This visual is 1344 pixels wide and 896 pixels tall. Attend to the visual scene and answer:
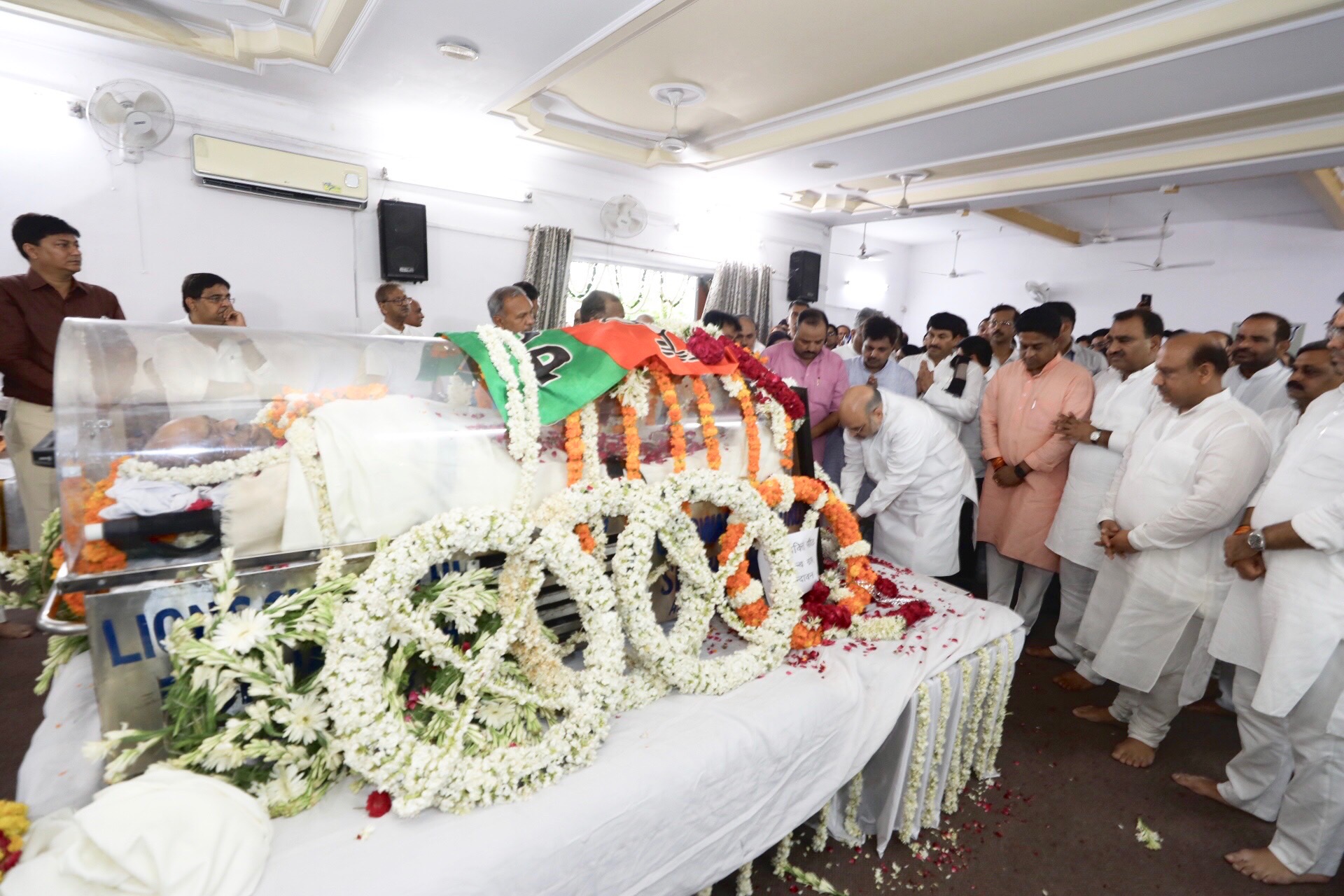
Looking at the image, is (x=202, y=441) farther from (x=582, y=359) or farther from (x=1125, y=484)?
(x=1125, y=484)

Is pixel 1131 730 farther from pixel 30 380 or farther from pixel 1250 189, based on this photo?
pixel 1250 189

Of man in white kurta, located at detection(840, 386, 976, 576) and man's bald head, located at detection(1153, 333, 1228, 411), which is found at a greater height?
man's bald head, located at detection(1153, 333, 1228, 411)

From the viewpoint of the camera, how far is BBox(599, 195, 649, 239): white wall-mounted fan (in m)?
6.78

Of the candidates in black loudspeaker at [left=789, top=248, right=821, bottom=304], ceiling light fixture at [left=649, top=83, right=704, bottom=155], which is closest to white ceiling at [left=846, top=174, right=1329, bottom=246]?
black loudspeaker at [left=789, top=248, right=821, bottom=304]

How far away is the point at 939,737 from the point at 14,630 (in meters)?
4.66

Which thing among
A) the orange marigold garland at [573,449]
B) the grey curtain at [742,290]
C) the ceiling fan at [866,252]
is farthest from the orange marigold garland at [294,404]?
the ceiling fan at [866,252]

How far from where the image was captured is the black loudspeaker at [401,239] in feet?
18.5

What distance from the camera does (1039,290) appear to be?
403 inches

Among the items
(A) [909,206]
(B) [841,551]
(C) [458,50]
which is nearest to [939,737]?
(B) [841,551]

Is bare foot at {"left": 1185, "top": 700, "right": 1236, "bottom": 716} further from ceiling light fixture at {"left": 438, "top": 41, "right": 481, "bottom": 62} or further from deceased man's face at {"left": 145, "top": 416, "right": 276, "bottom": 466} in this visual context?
ceiling light fixture at {"left": 438, "top": 41, "right": 481, "bottom": 62}

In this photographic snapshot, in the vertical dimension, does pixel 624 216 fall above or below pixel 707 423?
above

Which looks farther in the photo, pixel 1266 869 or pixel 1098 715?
pixel 1098 715

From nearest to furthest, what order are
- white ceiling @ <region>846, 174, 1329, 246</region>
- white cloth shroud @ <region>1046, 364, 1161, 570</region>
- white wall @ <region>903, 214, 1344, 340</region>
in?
white cloth shroud @ <region>1046, 364, 1161, 570</region> < white ceiling @ <region>846, 174, 1329, 246</region> < white wall @ <region>903, 214, 1344, 340</region>

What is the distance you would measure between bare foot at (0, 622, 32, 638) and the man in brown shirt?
465mm
